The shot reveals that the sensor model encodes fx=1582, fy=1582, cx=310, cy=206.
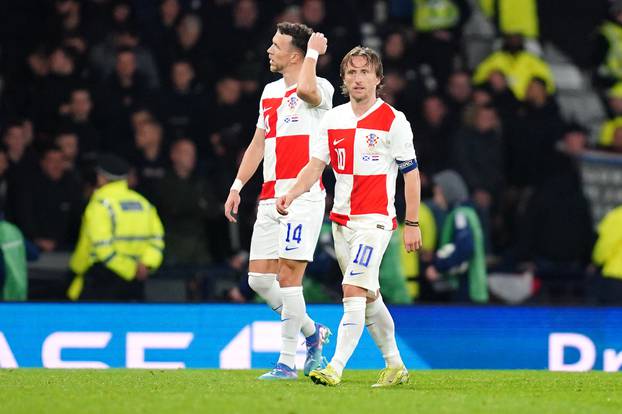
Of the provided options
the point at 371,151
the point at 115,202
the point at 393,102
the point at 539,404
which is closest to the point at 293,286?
the point at 371,151

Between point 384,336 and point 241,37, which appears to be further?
point 241,37

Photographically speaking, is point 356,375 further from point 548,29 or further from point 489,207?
point 548,29

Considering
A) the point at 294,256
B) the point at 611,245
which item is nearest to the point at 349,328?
A: the point at 294,256

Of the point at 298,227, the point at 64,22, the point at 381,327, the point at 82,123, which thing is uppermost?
the point at 64,22

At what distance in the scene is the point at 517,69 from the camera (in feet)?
61.3

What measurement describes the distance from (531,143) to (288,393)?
8.79 meters

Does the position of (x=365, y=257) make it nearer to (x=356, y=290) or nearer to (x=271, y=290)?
(x=356, y=290)

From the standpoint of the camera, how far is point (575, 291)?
15.8m

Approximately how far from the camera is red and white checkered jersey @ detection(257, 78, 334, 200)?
10359 millimetres

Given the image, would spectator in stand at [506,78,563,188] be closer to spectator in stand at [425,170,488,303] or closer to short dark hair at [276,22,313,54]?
spectator in stand at [425,170,488,303]

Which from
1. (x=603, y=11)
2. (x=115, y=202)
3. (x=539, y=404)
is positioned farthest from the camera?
(x=603, y=11)

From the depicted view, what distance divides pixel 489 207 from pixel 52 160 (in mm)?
4798

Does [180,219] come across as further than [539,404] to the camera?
Yes

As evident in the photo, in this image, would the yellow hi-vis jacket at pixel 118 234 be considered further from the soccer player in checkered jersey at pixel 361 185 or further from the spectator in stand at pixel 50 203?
the soccer player in checkered jersey at pixel 361 185
